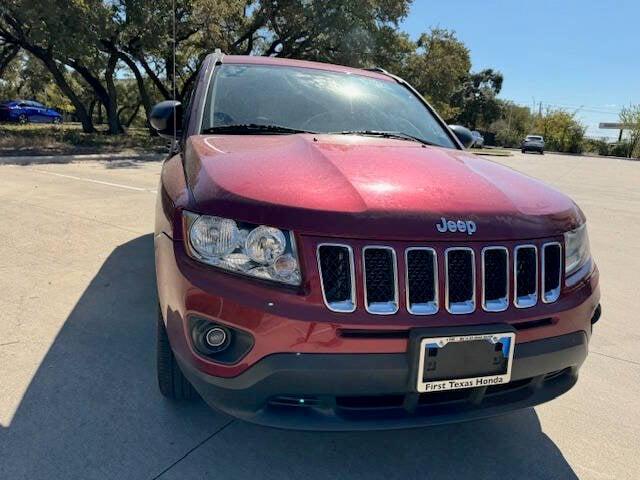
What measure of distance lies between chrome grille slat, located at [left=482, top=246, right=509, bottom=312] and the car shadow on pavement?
2.57 feet

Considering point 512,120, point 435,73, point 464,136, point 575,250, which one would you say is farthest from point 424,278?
point 512,120

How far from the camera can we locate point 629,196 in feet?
39.1

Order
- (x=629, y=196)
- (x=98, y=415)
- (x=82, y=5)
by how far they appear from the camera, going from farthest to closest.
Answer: (x=82, y=5) < (x=629, y=196) < (x=98, y=415)

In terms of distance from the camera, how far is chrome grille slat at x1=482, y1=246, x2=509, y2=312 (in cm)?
178

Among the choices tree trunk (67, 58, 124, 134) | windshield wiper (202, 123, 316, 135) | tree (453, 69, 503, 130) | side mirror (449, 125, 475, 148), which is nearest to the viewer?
windshield wiper (202, 123, 316, 135)

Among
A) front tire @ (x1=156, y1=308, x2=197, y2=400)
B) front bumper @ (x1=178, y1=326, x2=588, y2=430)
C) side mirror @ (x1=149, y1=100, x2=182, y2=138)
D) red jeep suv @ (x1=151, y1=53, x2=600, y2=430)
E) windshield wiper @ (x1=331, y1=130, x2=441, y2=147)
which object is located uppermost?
side mirror @ (x1=149, y1=100, x2=182, y2=138)

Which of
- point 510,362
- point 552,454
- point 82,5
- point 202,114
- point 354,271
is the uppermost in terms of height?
point 82,5

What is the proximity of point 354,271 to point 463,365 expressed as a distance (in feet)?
1.71

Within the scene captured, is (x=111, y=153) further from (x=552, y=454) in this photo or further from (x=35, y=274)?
(x=552, y=454)

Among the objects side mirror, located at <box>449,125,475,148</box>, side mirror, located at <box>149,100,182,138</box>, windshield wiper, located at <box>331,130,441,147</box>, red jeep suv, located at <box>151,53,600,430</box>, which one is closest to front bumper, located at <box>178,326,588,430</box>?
red jeep suv, located at <box>151,53,600,430</box>

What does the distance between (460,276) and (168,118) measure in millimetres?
2280

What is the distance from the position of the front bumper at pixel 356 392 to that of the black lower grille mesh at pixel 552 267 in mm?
208

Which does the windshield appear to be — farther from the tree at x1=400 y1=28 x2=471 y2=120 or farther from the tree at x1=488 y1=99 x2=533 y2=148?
the tree at x1=488 y1=99 x2=533 y2=148

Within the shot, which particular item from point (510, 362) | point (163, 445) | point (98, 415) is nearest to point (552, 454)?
point (510, 362)
